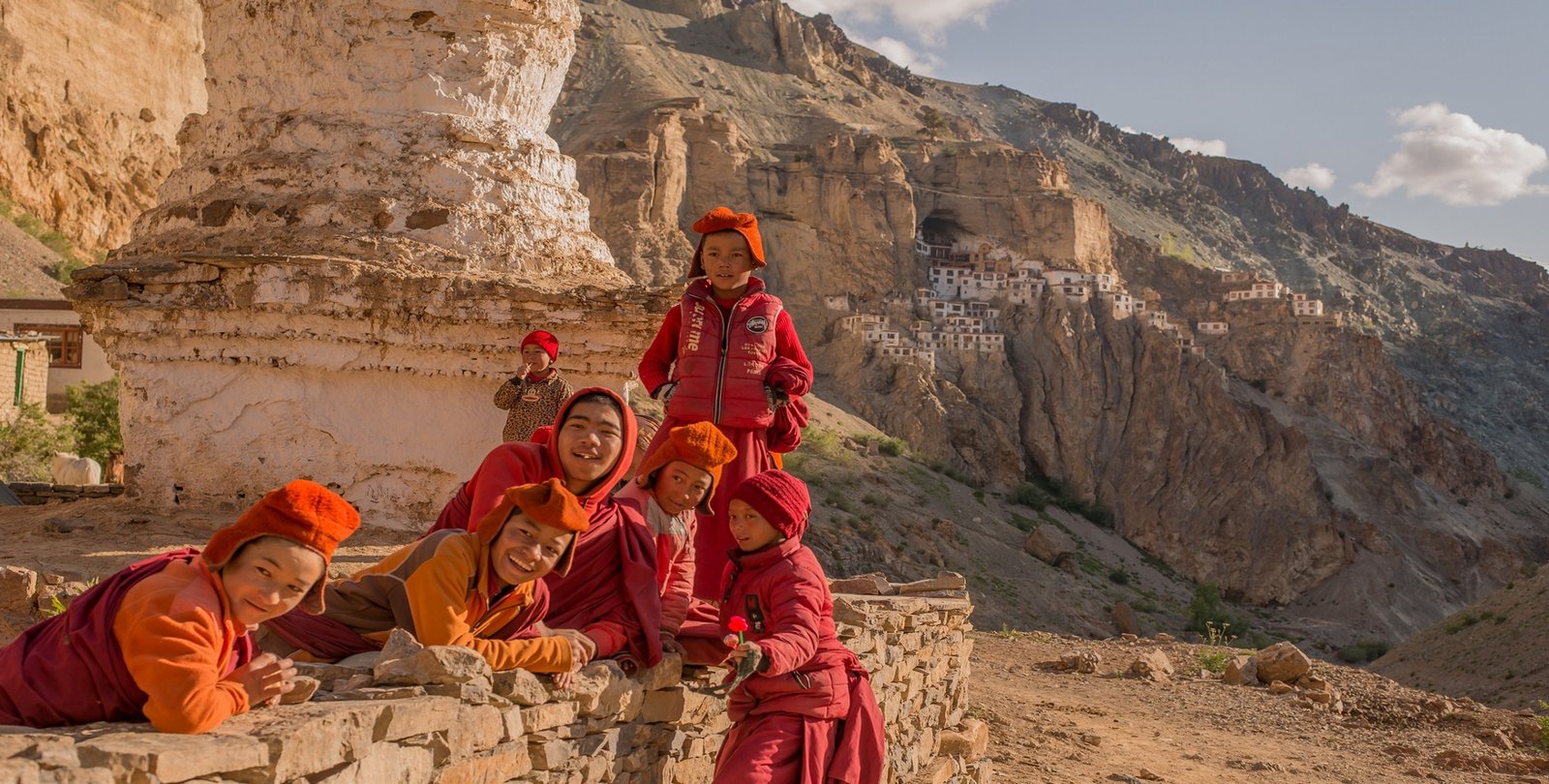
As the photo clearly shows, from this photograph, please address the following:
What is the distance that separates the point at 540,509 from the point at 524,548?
0.10 m

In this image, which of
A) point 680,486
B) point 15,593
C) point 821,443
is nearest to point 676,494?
point 680,486

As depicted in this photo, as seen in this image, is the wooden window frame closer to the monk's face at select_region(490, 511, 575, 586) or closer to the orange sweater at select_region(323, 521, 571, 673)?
the orange sweater at select_region(323, 521, 571, 673)

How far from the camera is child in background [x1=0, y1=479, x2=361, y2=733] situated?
86.6 inches

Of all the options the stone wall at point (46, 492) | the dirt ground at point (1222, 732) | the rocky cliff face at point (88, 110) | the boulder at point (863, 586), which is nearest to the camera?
the boulder at point (863, 586)

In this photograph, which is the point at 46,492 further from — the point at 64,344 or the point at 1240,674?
the point at 64,344

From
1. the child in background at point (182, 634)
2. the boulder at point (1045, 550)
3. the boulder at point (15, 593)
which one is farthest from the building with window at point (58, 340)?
the child in background at point (182, 634)

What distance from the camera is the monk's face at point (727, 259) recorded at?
14.7ft

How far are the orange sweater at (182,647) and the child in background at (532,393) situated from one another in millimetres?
3095

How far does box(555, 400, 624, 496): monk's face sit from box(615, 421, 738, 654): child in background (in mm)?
284

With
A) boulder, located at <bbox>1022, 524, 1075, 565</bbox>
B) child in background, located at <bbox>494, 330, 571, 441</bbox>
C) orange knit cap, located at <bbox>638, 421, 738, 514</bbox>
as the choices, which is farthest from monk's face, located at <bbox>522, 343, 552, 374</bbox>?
boulder, located at <bbox>1022, 524, 1075, 565</bbox>

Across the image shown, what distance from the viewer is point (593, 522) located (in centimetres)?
347

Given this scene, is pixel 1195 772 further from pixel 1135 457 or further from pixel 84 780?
pixel 1135 457

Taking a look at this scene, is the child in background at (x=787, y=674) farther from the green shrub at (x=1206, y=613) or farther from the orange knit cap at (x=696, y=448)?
the green shrub at (x=1206, y=613)

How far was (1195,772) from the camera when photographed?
7.37 metres
